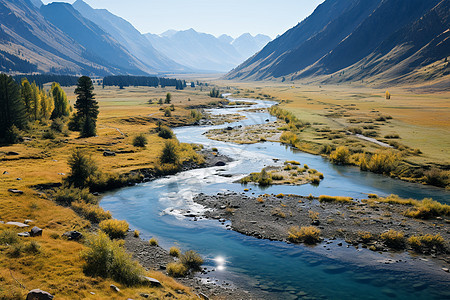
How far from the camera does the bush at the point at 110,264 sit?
23234 mm

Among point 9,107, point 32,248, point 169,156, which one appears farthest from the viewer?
point 9,107

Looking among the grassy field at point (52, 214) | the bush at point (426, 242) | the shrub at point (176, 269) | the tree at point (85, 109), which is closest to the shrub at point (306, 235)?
the bush at point (426, 242)

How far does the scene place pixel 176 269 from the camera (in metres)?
26.6

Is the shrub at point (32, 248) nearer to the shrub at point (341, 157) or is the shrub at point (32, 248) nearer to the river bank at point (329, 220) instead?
the river bank at point (329, 220)

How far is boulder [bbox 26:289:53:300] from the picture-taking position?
710 inches

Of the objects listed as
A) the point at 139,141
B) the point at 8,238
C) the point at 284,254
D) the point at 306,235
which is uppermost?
the point at 139,141

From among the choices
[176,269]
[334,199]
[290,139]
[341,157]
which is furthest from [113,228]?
[290,139]

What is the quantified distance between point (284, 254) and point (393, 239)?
11.4 metres

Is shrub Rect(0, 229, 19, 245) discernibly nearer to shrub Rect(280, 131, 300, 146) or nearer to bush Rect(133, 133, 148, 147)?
bush Rect(133, 133, 148, 147)

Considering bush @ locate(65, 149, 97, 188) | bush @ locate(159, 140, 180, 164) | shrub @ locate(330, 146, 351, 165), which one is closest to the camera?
bush @ locate(65, 149, 97, 188)

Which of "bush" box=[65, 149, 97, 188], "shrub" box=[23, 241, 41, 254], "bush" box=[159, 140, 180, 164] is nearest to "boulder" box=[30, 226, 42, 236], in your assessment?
"shrub" box=[23, 241, 41, 254]

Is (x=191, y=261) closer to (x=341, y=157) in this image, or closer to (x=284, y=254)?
(x=284, y=254)

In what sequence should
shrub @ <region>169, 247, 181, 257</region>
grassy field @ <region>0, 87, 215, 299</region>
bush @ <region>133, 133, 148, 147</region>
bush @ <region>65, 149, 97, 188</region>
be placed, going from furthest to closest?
bush @ <region>133, 133, 148, 147</region> < bush @ <region>65, 149, 97, 188</region> < shrub @ <region>169, 247, 181, 257</region> < grassy field @ <region>0, 87, 215, 299</region>

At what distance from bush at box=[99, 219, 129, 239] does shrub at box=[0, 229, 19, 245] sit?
9145 millimetres
